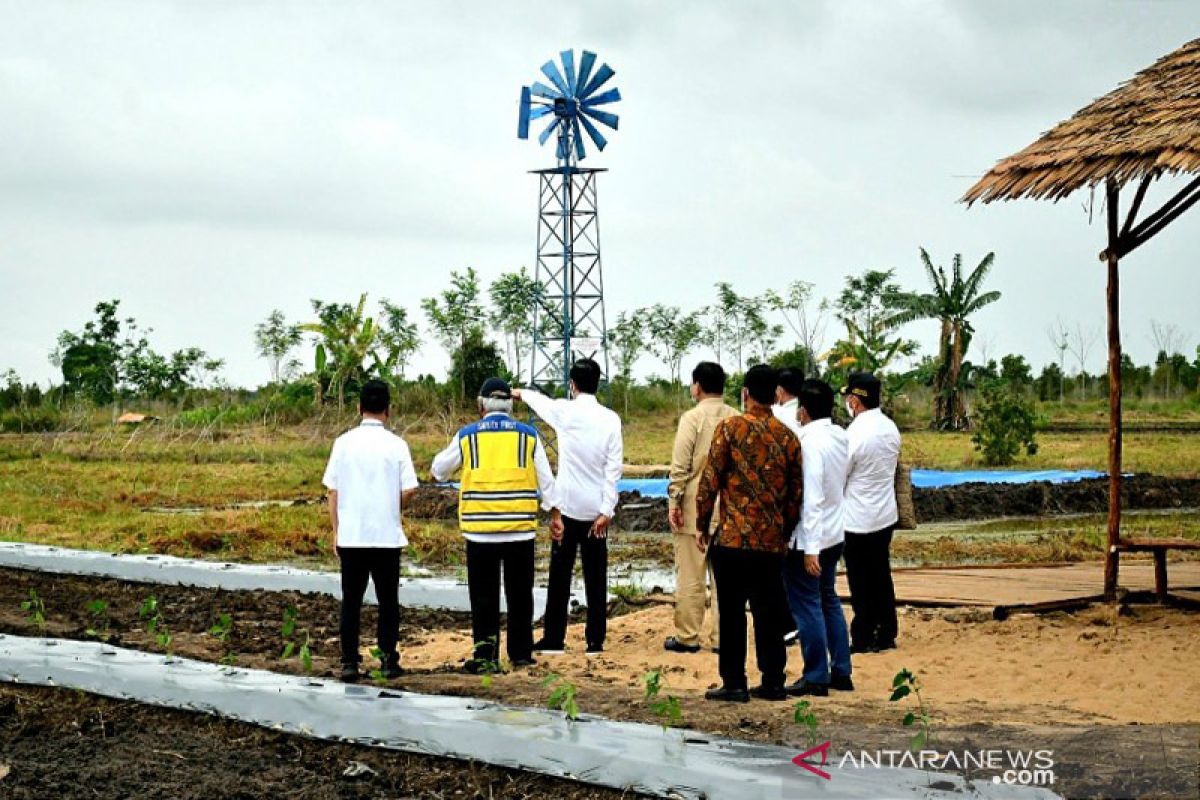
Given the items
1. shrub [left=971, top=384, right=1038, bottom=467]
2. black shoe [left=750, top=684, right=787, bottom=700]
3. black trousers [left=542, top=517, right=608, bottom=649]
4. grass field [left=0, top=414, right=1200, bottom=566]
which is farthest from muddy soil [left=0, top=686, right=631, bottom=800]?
shrub [left=971, top=384, right=1038, bottom=467]

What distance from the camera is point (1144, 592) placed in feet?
29.1

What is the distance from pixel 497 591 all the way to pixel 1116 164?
4345mm

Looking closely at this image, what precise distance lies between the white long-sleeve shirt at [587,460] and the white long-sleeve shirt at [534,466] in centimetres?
18

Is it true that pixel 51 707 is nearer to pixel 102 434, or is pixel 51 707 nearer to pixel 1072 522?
pixel 1072 522

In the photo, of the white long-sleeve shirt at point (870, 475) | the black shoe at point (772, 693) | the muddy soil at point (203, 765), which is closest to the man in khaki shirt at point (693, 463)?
the white long-sleeve shirt at point (870, 475)

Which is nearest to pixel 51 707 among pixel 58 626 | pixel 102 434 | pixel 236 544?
pixel 58 626

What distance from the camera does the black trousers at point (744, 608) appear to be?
21.4ft

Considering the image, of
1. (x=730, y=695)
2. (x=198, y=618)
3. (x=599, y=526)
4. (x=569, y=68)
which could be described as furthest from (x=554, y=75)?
(x=730, y=695)

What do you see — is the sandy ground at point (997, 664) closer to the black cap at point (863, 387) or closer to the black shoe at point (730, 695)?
the black shoe at point (730, 695)

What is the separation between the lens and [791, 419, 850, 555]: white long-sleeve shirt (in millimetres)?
6777

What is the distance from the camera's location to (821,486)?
6.97 meters

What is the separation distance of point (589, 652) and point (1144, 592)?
137 inches

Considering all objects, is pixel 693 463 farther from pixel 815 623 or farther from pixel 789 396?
pixel 815 623

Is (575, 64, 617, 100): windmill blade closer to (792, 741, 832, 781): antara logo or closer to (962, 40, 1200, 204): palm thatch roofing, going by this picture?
(962, 40, 1200, 204): palm thatch roofing
